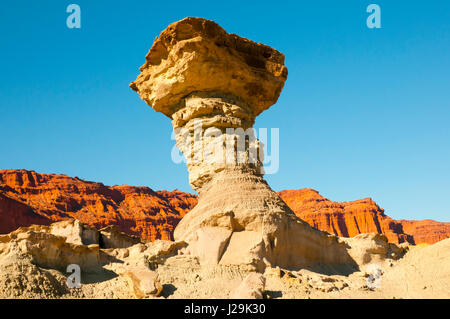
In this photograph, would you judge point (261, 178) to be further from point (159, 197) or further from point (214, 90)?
point (159, 197)

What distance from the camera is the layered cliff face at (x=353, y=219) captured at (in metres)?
77.3

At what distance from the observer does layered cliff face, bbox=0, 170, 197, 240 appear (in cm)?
5741

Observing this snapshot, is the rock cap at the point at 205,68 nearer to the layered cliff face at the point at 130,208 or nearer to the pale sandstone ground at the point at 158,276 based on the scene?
the pale sandstone ground at the point at 158,276

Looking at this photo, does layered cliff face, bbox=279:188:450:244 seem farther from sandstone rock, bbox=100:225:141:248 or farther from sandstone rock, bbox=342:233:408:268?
sandstone rock, bbox=100:225:141:248

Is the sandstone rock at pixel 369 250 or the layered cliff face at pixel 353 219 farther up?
the layered cliff face at pixel 353 219

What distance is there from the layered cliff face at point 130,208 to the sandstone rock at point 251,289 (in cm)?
4276

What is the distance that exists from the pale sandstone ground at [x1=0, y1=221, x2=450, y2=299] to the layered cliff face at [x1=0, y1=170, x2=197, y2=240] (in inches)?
1690

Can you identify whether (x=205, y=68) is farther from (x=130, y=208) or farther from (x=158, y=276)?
(x=130, y=208)

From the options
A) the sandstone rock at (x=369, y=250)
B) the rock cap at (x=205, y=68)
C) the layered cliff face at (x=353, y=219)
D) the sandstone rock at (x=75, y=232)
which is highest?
the layered cliff face at (x=353, y=219)

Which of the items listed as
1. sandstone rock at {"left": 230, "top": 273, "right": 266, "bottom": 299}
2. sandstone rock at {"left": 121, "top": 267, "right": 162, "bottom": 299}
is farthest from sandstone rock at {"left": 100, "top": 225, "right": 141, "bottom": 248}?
sandstone rock at {"left": 230, "top": 273, "right": 266, "bottom": 299}

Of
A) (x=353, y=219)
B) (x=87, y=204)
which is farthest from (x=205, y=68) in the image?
(x=353, y=219)

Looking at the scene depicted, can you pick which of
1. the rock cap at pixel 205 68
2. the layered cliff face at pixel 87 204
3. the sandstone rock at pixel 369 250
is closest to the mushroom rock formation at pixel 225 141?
the rock cap at pixel 205 68

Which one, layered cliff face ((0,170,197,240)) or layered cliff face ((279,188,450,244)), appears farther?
layered cliff face ((279,188,450,244))

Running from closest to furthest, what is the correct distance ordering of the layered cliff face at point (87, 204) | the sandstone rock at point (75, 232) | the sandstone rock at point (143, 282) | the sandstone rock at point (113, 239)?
the sandstone rock at point (143, 282) < the sandstone rock at point (75, 232) < the sandstone rock at point (113, 239) < the layered cliff face at point (87, 204)
